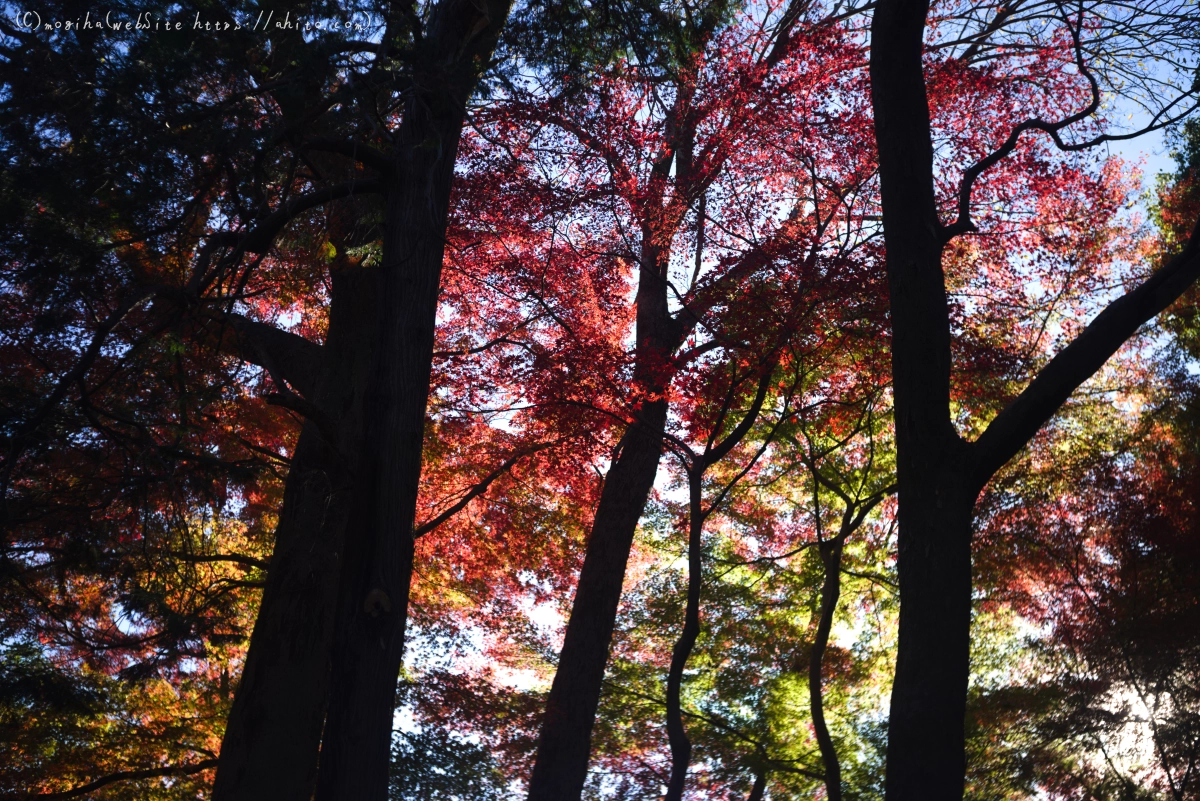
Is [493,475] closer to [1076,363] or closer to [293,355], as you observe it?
[293,355]

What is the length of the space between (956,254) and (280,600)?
7.23 meters

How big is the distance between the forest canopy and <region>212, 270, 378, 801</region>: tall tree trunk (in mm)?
30

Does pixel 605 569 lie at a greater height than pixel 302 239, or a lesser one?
lesser

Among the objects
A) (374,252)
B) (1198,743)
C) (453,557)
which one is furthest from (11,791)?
(1198,743)

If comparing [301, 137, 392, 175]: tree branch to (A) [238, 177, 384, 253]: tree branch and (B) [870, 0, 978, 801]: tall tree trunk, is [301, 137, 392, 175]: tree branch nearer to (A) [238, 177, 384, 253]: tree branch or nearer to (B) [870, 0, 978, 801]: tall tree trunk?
(A) [238, 177, 384, 253]: tree branch

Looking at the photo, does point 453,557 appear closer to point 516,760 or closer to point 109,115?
point 516,760

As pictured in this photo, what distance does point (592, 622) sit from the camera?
9211 mm

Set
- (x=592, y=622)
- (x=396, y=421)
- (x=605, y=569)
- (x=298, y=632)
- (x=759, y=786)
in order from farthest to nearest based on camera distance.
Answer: (x=759, y=786) → (x=605, y=569) → (x=592, y=622) → (x=298, y=632) → (x=396, y=421)

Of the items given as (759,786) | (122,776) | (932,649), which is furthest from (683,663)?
(759,786)

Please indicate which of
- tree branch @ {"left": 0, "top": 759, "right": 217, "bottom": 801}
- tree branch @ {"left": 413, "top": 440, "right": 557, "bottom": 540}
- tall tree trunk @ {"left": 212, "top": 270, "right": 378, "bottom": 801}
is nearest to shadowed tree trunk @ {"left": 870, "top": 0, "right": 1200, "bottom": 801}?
tall tree trunk @ {"left": 212, "top": 270, "right": 378, "bottom": 801}

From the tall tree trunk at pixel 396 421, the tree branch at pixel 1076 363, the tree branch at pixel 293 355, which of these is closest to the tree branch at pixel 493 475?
the tree branch at pixel 293 355

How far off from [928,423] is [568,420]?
198 inches

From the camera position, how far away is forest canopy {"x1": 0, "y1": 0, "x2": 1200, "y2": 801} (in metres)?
4.86

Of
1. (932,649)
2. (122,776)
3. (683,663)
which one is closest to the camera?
(932,649)
